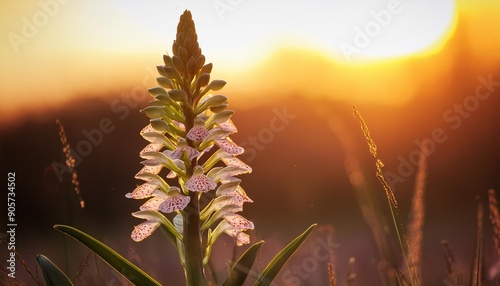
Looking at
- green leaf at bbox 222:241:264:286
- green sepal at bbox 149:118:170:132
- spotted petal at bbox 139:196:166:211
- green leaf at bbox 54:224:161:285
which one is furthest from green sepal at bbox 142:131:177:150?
green leaf at bbox 222:241:264:286

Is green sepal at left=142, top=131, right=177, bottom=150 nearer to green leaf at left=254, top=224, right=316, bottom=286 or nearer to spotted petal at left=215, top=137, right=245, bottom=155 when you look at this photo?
spotted petal at left=215, top=137, right=245, bottom=155

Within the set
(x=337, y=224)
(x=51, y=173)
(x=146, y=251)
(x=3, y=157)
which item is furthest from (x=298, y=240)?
(x=337, y=224)

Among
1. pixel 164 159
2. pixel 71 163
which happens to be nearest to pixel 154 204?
pixel 164 159

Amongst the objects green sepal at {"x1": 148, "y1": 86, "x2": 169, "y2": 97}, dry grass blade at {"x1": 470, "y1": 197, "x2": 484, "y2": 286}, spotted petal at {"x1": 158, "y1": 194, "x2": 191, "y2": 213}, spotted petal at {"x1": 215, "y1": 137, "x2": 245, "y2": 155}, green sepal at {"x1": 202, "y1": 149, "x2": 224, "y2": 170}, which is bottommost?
dry grass blade at {"x1": 470, "y1": 197, "x2": 484, "y2": 286}

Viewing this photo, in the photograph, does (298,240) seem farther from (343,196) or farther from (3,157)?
(343,196)

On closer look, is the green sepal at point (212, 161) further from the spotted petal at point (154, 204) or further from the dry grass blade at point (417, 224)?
the dry grass blade at point (417, 224)

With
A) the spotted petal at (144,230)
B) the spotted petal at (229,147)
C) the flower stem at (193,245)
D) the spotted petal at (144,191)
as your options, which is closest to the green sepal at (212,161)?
the spotted petal at (229,147)

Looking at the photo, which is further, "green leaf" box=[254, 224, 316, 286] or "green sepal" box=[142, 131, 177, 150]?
"green sepal" box=[142, 131, 177, 150]
